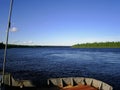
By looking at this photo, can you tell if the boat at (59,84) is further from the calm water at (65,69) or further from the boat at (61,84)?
the calm water at (65,69)

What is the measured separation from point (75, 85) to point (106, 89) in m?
3.02

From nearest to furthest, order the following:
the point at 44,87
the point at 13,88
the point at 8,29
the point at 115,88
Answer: the point at 8,29 < the point at 13,88 < the point at 44,87 < the point at 115,88

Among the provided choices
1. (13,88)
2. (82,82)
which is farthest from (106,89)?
(13,88)

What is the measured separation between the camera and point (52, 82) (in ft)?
59.4

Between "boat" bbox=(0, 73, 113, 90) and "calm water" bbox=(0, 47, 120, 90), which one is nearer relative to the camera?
"boat" bbox=(0, 73, 113, 90)

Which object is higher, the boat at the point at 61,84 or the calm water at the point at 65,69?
the boat at the point at 61,84

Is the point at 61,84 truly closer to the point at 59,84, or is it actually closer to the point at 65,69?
the point at 59,84

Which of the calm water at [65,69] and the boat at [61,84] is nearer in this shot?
the boat at [61,84]

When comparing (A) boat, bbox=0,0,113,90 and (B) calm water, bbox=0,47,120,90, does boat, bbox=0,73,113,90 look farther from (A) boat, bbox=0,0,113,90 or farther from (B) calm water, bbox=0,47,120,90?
(B) calm water, bbox=0,47,120,90

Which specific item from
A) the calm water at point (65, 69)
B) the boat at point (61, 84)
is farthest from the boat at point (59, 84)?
the calm water at point (65, 69)

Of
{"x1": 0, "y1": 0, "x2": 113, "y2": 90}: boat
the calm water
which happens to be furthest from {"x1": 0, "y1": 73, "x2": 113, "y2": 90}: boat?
the calm water

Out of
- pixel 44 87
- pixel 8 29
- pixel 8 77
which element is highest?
pixel 8 29

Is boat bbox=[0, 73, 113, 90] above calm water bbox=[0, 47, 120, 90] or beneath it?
above

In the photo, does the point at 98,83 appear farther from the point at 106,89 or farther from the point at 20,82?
the point at 20,82
